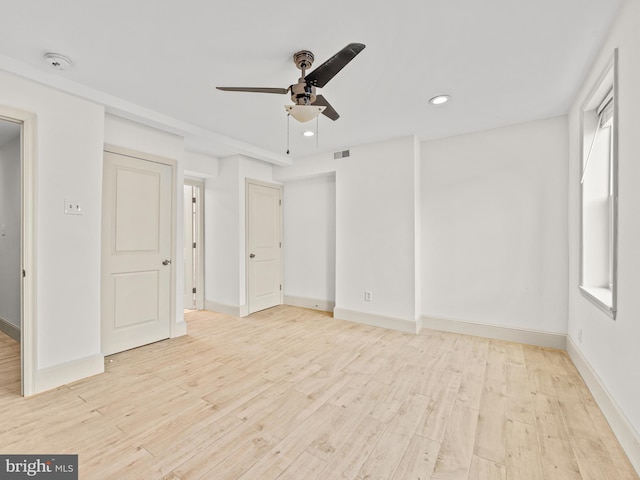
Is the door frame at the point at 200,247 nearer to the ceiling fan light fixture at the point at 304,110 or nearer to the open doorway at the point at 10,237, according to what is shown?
the open doorway at the point at 10,237

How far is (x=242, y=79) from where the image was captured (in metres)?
2.40

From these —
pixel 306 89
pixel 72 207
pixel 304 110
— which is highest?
pixel 306 89

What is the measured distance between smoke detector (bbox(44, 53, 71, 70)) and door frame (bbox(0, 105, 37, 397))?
1.47ft

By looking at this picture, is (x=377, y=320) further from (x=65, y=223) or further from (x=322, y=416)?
(x=65, y=223)

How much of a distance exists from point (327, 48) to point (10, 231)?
4.43 m

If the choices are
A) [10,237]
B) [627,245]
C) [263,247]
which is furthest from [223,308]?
[627,245]

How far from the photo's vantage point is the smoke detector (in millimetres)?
2072

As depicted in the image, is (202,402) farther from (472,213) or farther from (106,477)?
(472,213)

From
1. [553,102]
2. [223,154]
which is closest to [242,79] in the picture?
[223,154]

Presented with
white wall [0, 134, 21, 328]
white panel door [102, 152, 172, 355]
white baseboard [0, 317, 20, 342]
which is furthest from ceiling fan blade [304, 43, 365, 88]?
white baseboard [0, 317, 20, 342]

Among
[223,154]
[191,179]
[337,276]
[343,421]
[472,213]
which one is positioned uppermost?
[223,154]

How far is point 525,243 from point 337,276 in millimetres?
2405

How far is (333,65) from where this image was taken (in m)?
1.78

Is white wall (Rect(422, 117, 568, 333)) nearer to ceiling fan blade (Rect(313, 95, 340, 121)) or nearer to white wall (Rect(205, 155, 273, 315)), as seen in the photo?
ceiling fan blade (Rect(313, 95, 340, 121))
